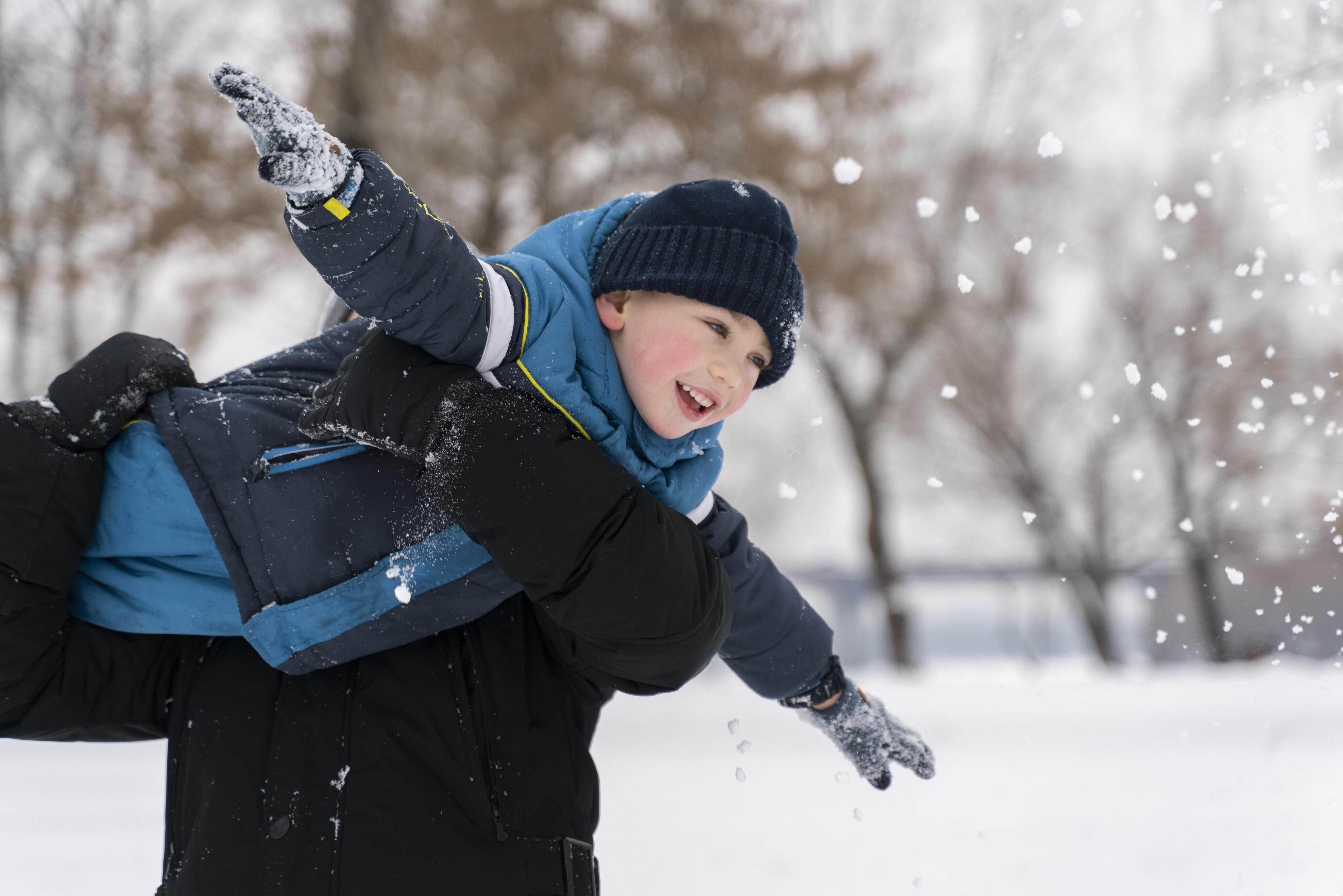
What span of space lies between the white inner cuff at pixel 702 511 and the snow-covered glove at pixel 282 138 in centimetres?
65

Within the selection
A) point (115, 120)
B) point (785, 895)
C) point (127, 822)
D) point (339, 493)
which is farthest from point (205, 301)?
point (339, 493)

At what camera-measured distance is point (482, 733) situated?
1.18m

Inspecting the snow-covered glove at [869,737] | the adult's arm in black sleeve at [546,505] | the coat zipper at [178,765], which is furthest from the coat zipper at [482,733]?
the snow-covered glove at [869,737]

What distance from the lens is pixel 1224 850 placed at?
250cm

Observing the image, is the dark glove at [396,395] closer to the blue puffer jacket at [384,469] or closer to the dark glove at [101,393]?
the blue puffer jacket at [384,469]

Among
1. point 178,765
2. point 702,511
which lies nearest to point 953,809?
point 702,511

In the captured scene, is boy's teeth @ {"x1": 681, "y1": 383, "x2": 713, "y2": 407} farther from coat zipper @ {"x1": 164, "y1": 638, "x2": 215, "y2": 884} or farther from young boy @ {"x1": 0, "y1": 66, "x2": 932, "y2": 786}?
coat zipper @ {"x1": 164, "y1": 638, "x2": 215, "y2": 884}

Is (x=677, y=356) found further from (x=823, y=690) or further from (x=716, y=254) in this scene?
(x=823, y=690)

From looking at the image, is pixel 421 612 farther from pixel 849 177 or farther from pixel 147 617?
pixel 849 177

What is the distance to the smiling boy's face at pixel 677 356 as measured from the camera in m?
1.24

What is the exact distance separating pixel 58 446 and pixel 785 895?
79.9 inches

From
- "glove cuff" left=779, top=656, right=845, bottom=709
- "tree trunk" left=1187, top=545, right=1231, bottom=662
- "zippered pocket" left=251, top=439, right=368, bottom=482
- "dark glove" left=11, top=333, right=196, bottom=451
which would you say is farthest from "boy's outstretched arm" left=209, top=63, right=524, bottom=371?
"tree trunk" left=1187, top=545, right=1231, bottom=662

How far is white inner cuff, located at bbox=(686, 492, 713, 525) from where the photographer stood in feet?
4.46

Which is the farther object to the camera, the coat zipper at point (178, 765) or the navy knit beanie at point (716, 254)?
the navy knit beanie at point (716, 254)
